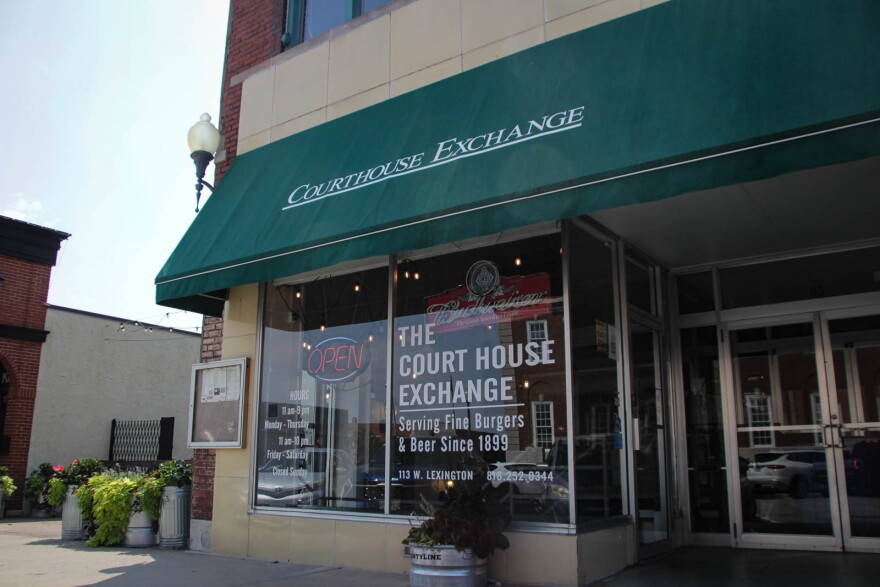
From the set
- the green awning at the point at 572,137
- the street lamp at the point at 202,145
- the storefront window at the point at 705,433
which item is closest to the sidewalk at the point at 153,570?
the green awning at the point at 572,137

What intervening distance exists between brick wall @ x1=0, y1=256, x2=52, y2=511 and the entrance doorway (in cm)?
1440

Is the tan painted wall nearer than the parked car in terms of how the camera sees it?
Yes

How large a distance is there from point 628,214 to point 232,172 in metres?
4.88

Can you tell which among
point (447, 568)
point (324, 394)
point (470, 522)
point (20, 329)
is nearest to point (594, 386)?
point (470, 522)

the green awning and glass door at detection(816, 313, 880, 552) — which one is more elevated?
the green awning

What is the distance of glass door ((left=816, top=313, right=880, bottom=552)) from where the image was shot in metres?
6.66

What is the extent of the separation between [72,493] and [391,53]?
7.34 metres

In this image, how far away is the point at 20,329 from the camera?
51.2 ft

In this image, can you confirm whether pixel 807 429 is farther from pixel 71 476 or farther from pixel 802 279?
pixel 71 476

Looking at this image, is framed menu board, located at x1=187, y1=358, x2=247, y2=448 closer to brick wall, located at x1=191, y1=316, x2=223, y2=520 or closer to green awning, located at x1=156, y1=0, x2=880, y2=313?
brick wall, located at x1=191, y1=316, x2=223, y2=520

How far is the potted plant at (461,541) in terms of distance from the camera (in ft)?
18.1

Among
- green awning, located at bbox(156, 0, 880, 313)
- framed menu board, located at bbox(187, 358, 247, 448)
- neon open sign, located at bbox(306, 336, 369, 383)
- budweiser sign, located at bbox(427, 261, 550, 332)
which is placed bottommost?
framed menu board, located at bbox(187, 358, 247, 448)

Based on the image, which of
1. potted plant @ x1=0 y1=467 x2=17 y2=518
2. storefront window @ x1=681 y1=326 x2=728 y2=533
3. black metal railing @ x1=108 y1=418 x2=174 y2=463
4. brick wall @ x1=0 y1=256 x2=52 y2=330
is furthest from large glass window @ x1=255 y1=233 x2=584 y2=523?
brick wall @ x1=0 y1=256 x2=52 y2=330

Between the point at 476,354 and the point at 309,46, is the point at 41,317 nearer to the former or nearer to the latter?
the point at 309,46
